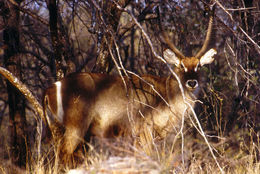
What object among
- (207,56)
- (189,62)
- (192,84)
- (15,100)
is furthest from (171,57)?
(15,100)

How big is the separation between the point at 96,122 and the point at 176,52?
1.91 m

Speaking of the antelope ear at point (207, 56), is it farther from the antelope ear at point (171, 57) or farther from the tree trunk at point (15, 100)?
the tree trunk at point (15, 100)

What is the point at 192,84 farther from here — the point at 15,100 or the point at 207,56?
the point at 15,100

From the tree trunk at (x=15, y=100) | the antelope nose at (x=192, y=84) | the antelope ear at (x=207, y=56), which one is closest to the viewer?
the antelope nose at (x=192, y=84)

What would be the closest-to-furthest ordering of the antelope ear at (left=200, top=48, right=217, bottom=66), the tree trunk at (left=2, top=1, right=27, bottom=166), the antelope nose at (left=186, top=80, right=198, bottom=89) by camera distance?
the antelope nose at (left=186, top=80, right=198, bottom=89) → the antelope ear at (left=200, top=48, right=217, bottom=66) → the tree trunk at (left=2, top=1, right=27, bottom=166)

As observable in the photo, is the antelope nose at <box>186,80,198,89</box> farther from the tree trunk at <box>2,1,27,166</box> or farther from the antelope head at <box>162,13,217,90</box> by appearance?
the tree trunk at <box>2,1,27,166</box>

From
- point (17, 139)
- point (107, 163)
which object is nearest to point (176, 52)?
point (107, 163)

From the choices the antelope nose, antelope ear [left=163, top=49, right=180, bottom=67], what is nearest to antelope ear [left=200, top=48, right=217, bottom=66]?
antelope ear [left=163, top=49, right=180, bottom=67]

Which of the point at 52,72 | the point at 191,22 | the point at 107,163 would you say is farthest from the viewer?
the point at 52,72

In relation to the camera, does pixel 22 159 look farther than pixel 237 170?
Yes

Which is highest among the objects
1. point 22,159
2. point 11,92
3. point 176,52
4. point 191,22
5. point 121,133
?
point 191,22

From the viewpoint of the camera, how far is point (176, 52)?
20.0 feet

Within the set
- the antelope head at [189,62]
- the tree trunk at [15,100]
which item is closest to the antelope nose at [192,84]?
the antelope head at [189,62]

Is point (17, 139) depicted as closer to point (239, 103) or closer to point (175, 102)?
point (175, 102)
